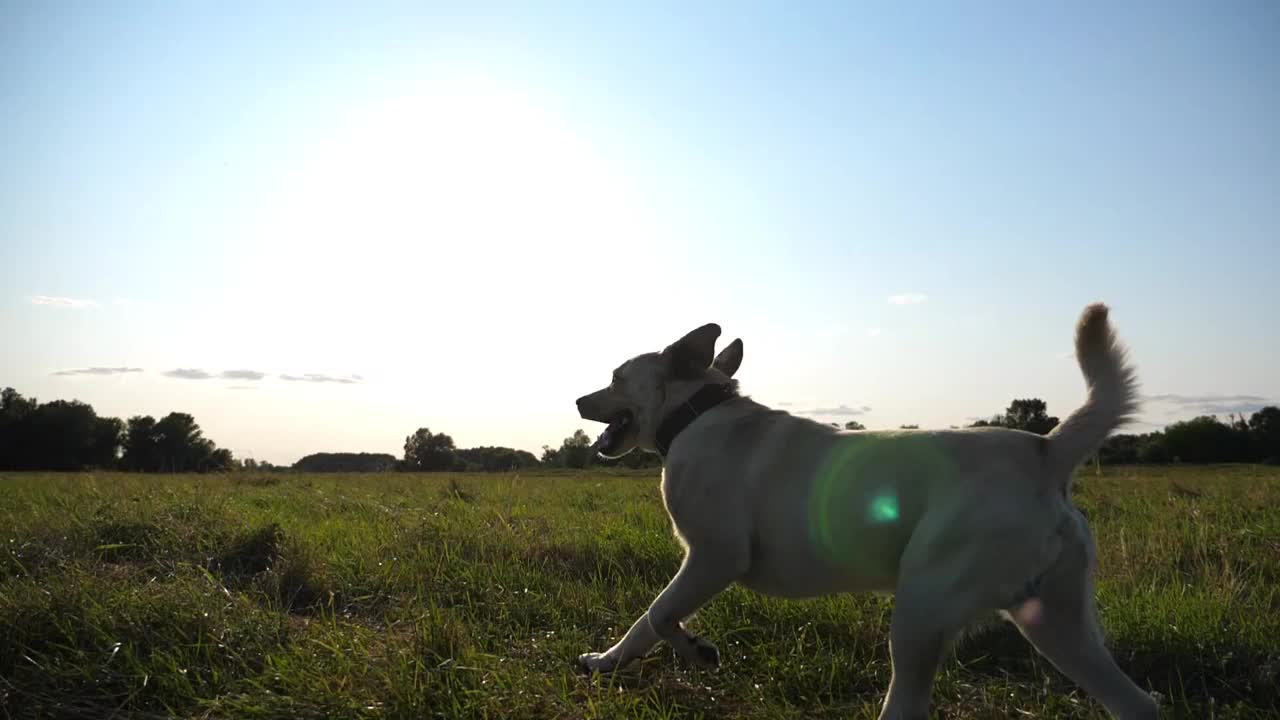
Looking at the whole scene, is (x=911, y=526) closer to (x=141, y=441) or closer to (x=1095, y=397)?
(x=1095, y=397)

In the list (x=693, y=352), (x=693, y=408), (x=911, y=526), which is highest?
(x=693, y=352)

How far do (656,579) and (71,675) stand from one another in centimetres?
352

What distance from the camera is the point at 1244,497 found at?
37.0ft

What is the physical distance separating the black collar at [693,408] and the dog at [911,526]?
0.52 feet

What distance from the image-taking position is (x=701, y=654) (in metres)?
3.92

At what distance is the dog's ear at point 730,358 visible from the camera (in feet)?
17.0

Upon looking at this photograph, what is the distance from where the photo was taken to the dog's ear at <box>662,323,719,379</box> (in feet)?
15.4

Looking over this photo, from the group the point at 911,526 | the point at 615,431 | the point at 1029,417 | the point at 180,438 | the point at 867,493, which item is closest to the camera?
the point at 911,526

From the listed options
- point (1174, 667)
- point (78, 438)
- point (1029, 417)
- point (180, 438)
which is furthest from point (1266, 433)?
point (78, 438)

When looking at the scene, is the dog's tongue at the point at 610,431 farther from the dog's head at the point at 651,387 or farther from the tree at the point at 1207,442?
the tree at the point at 1207,442

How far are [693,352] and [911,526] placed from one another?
1745 millimetres

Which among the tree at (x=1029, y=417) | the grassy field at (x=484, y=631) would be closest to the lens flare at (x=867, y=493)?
the grassy field at (x=484, y=631)

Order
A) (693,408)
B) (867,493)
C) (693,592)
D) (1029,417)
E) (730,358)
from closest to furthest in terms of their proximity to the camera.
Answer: (867,493), (693,592), (693,408), (730,358), (1029,417)

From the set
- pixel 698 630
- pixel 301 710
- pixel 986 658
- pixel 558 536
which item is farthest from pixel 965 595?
pixel 558 536
